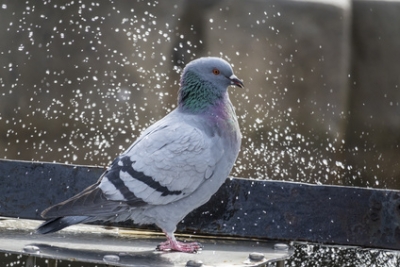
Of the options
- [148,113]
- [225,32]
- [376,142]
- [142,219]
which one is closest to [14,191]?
[142,219]

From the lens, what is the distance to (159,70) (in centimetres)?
439

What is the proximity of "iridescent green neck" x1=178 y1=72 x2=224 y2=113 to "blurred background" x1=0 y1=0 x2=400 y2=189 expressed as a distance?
5.25ft

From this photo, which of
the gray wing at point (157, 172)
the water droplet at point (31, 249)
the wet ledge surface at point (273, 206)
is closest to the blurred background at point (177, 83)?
the wet ledge surface at point (273, 206)

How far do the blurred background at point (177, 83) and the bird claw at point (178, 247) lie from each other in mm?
1801

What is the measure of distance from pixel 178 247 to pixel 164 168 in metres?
0.25

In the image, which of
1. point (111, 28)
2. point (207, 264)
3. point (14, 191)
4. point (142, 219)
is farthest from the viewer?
point (111, 28)

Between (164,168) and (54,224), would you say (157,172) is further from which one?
(54,224)

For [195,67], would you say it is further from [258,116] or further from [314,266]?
[314,266]

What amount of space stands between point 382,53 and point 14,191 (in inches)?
96.0

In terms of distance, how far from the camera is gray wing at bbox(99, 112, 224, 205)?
2533 mm

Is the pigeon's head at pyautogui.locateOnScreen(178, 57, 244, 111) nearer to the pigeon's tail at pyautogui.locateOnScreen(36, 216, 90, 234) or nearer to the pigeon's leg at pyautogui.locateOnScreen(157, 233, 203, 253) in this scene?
the pigeon's leg at pyautogui.locateOnScreen(157, 233, 203, 253)

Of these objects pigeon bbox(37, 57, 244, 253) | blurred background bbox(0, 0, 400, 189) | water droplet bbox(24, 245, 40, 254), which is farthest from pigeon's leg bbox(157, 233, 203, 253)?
blurred background bbox(0, 0, 400, 189)

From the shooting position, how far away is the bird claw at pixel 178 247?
2.50 m

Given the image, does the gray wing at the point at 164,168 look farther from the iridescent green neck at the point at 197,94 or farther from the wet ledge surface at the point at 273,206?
the wet ledge surface at the point at 273,206
